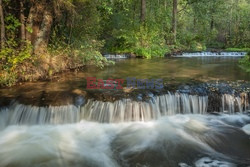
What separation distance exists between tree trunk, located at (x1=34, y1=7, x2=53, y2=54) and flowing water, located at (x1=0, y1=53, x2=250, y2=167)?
1.84 meters

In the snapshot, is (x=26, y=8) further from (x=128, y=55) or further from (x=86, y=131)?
(x=128, y=55)

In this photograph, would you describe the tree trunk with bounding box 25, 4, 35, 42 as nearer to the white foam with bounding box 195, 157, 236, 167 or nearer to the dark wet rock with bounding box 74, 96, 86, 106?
the dark wet rock with bounding box 74, 96, 86, 106

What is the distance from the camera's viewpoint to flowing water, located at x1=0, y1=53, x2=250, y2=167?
192 inches

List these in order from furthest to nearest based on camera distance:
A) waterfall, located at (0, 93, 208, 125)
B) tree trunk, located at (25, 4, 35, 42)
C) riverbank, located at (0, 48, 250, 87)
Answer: tree trunk, located at (25, 4, 35, 42)
riverbank, located at (0, 48, 250, 87)
waterfall, located at (0, 93, 208, 125)

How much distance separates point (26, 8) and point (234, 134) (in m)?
8.37

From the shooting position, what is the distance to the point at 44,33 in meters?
9.20

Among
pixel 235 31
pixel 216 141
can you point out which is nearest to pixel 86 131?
pixel 216 141

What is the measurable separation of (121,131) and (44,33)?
543 centimetres

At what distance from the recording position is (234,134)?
589 cm

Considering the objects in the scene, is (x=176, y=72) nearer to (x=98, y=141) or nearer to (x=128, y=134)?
(x=128, y=134)

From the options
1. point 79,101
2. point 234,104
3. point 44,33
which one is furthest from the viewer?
point 44,33

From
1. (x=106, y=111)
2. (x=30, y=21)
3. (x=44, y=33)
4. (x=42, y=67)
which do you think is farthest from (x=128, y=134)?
(x=30, y=21)

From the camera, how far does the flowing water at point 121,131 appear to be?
192 inches

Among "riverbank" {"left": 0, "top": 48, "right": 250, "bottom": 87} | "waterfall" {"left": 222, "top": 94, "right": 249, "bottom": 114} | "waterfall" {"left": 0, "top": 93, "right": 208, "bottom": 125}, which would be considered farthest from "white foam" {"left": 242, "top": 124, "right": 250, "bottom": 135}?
"riverbank" {"left": 0, "top": 48, "right": 250, "bottom": 87}
